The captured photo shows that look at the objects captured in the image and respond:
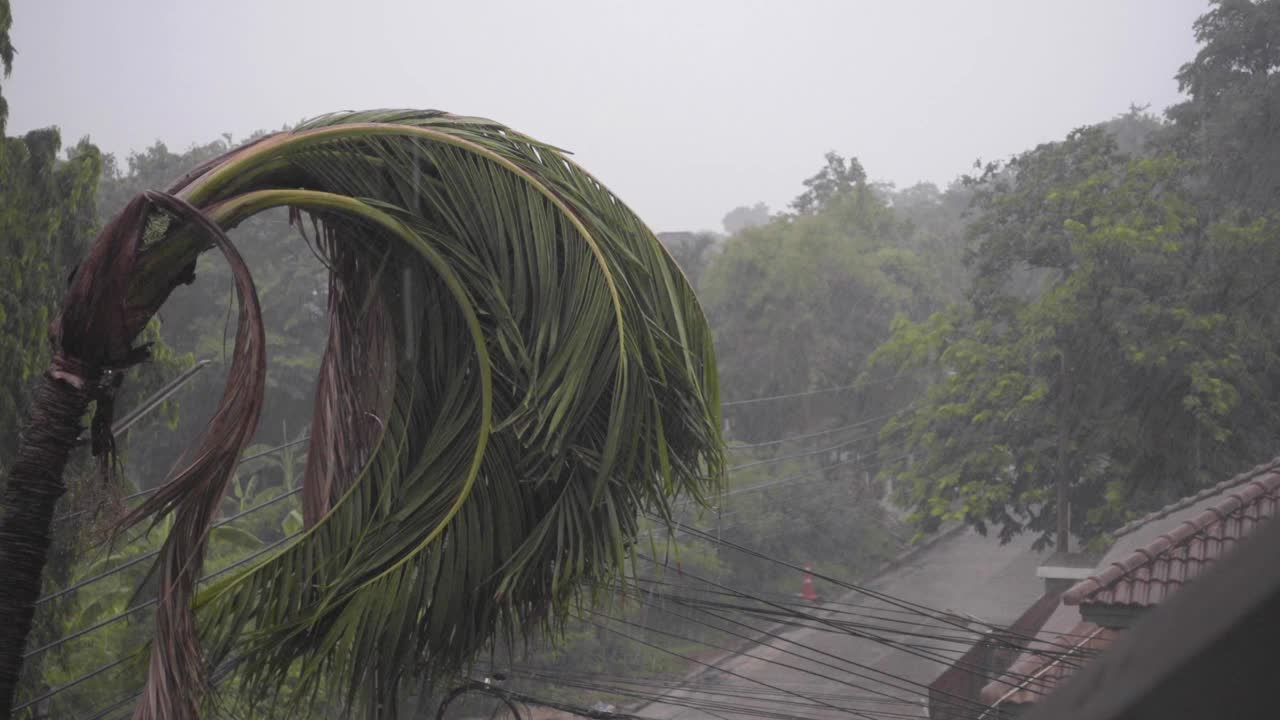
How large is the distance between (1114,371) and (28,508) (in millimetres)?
12965

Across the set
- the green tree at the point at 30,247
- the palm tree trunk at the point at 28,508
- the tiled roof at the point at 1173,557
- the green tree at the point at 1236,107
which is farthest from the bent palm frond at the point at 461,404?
the green tree at the point at 1236,107

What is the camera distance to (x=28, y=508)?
9.33 feet

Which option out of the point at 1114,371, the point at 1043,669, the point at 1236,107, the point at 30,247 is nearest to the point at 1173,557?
the point at 1043,669

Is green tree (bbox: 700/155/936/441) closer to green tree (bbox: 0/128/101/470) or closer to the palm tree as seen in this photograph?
green tree (bbox: 0/128/101/470)

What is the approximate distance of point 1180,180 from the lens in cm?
1420

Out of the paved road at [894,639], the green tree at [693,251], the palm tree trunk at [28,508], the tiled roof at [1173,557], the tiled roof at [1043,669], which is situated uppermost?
the green tree at [693,251]

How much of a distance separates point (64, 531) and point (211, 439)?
2.82 metres

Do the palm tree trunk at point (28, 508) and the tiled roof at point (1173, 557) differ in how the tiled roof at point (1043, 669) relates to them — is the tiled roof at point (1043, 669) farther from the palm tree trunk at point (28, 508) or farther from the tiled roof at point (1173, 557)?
the palm tree trunk at point (28, 508)

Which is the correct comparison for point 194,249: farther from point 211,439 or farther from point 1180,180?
point 1180,180

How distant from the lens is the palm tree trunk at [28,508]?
9.29 ft

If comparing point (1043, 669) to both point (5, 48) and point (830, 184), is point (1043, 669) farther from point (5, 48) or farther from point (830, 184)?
point (830, 184)

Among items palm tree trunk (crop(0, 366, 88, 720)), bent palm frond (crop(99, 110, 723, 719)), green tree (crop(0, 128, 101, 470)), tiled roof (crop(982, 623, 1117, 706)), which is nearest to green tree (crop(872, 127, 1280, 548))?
tiled roof (crop(982, 623, 1117, 706))

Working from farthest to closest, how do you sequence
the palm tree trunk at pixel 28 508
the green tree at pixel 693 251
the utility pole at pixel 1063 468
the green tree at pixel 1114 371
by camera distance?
the green tree at pixel 693 251 → the utility pole at pixel 1063 468 → the green tree at pixel 1114 371 → the palm tree trunk at pixel 28 508

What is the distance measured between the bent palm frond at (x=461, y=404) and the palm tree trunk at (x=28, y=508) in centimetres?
37
